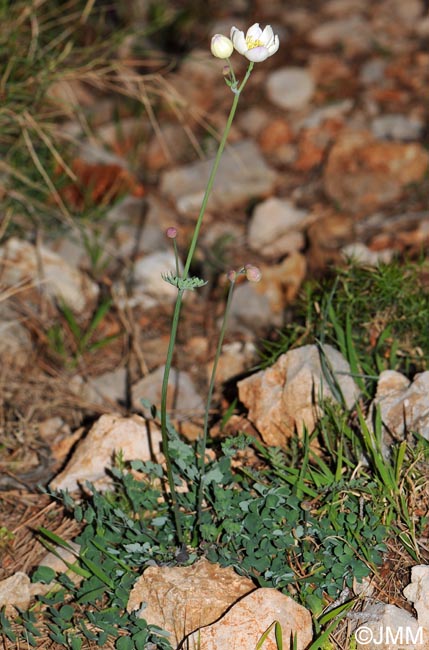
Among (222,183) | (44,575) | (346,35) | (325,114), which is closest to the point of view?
(44,575)

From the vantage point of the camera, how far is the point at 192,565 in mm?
1968

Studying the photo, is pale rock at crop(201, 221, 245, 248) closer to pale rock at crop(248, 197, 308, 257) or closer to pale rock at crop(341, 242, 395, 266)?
pale rock at crop(248, 197, 308, 257)

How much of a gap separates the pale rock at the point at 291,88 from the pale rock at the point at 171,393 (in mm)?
2035

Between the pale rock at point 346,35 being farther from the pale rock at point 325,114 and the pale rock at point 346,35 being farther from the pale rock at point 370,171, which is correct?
the pale rock at point 370,171

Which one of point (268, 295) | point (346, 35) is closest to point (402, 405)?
point (268, 295)

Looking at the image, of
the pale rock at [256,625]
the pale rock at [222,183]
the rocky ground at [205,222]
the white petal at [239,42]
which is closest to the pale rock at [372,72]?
the rocky ground at [205,222]

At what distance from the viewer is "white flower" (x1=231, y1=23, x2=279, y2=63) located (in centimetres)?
160

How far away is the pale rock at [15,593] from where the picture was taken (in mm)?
1978

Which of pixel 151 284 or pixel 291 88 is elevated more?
pixel 291 88

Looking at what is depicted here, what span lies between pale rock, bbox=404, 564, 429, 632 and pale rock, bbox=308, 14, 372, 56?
3408 mm

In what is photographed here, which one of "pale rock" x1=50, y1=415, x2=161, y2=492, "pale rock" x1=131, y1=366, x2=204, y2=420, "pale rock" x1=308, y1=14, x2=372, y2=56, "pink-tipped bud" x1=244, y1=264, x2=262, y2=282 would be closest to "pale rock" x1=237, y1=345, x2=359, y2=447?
"pale rock" x1=50, y1=415, x2=161, y2=492

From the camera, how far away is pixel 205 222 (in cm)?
380

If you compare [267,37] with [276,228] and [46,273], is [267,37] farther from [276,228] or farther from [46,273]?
[276,228]

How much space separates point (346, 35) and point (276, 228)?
5.36 feet
